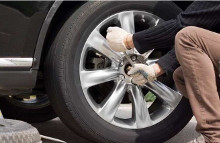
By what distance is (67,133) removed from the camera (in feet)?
13.1

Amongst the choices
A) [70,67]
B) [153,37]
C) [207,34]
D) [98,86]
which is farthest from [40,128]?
[207,34]

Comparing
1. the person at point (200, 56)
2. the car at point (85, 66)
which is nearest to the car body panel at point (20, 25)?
the car at point (85, 66)

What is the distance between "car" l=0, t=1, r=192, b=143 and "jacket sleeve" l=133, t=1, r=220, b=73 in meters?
0.32

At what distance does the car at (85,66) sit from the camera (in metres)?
2.88

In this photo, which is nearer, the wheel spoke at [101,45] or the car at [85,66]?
the car at [85,66]

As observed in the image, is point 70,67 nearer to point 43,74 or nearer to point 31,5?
point 43,74

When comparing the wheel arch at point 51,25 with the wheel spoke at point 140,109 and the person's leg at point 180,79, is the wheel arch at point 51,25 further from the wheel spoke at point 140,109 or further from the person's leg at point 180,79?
the person's leg at point 180,79

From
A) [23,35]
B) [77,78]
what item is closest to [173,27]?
[77,78]

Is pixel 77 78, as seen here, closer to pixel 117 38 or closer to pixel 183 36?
pixel 117 38

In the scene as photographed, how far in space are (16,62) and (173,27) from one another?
35.7 inches

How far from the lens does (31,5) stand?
9.34ft

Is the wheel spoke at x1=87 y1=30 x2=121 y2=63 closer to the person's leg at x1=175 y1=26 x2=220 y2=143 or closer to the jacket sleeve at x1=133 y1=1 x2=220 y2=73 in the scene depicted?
the jacket sleeve at x1=133 y1=1 x2=220 y2=73

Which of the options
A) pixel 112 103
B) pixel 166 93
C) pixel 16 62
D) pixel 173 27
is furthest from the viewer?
pixel 166 93

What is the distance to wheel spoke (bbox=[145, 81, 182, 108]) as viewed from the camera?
10.6 ft
